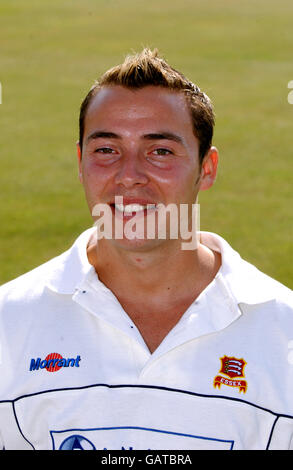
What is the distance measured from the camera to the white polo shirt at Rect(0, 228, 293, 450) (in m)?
2.49

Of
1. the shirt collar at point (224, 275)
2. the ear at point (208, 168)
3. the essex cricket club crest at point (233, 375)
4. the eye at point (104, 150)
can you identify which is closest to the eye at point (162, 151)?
the eye at point (104, 150)

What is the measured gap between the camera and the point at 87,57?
57.8 feet

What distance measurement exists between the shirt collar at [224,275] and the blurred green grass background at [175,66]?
356cm

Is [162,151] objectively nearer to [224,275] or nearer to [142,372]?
[224,275]

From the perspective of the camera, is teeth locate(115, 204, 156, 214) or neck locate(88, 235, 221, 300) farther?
neck locate(88, 235, 221, 300)

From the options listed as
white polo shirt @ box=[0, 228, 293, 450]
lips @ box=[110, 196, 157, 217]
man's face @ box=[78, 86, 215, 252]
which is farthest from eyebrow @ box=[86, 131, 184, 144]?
white polo shirt @ box=[0, 228, 293, 450]

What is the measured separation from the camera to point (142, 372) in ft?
8.35

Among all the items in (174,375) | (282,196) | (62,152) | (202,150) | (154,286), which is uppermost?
(62,152)

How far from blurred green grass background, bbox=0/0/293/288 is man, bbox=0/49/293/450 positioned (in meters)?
3.61

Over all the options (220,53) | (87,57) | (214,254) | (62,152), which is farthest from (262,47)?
(214,254)

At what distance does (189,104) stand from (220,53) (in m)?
16.1

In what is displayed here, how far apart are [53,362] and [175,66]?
1452 centimetres

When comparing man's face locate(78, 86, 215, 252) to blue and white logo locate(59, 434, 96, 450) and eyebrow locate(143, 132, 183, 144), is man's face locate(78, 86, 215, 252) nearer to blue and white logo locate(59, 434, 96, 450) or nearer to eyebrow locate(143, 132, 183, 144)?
eyebrow locate(143, 132, 183, 144)
